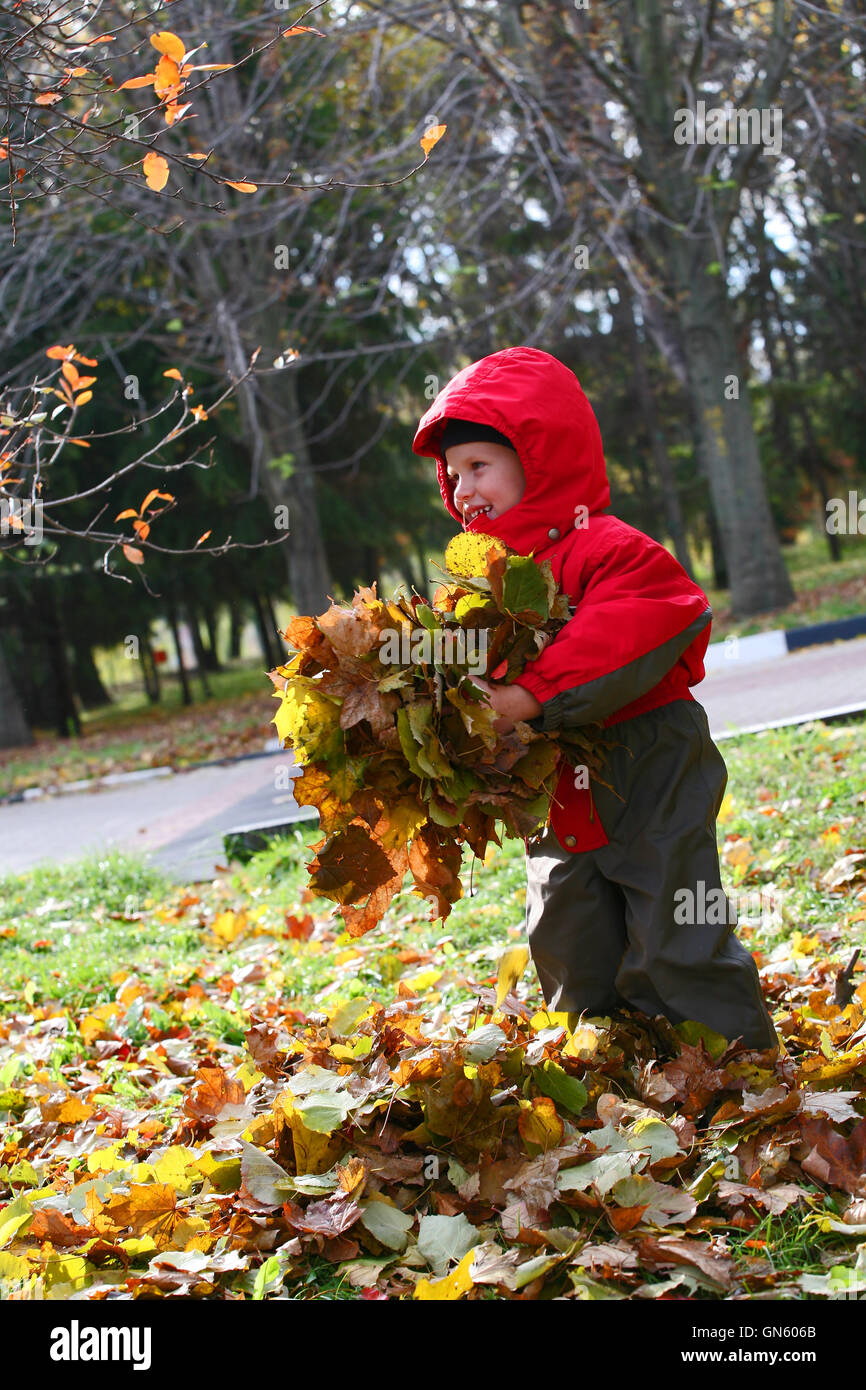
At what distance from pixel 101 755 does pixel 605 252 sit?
28.7 feet

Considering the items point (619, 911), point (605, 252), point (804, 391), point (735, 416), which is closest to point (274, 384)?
point (605, 252)

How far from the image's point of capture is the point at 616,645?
242 cm

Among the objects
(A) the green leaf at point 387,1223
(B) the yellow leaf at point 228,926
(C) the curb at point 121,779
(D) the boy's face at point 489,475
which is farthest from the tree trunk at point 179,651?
(A) the green leaf at point 387,1223

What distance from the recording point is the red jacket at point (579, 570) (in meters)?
2.43

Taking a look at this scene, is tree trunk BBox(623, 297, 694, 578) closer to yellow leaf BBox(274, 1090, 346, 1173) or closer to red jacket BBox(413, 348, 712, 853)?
red jacket BBox(413, 348, 712, 853)

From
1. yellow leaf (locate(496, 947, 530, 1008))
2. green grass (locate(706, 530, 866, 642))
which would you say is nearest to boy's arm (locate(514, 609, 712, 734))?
yellow leaf (locate(496, 947, 530, 1008))

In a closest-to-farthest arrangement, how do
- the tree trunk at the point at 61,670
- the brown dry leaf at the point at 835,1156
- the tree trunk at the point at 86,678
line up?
the brown dry leaf at the point at 835,1156, the tree trunk at the point at 61,670, the tree trunk at the point at 86,678

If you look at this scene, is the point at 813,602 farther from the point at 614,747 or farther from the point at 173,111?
the point at 173,111

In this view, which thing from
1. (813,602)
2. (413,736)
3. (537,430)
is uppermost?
(537,430)

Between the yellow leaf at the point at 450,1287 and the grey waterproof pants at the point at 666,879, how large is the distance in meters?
0.87

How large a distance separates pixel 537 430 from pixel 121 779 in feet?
31.7

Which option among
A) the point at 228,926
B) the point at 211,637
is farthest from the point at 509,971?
the point at 211,637

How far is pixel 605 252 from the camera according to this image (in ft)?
45.3

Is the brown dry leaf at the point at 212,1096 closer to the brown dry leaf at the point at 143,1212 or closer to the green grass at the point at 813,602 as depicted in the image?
the brown dry leaf at the point at 143,1212
